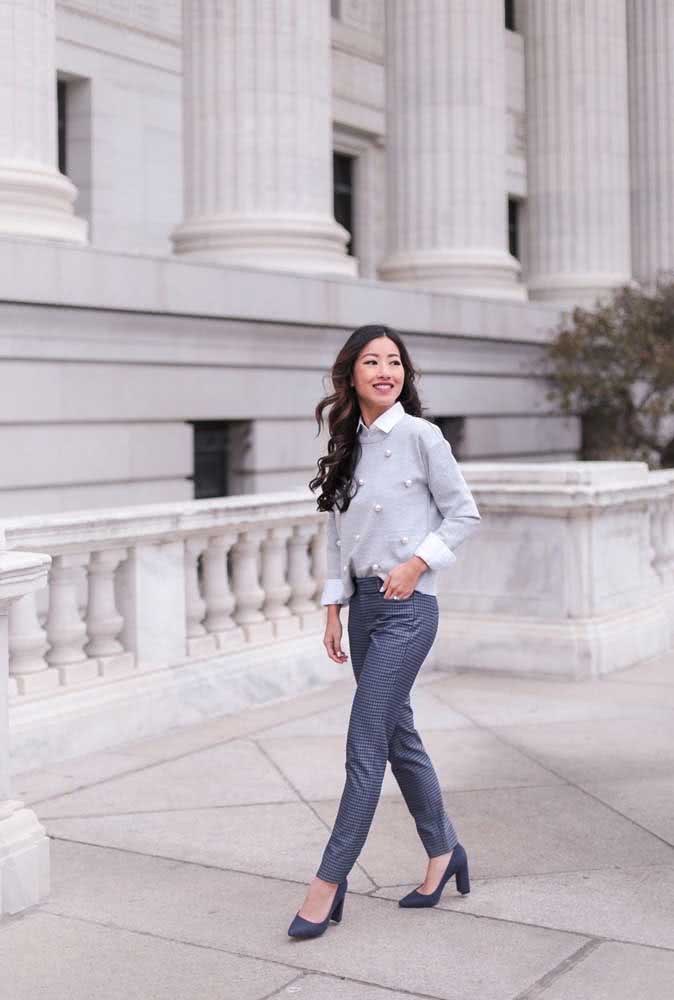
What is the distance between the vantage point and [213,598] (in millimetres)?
8680

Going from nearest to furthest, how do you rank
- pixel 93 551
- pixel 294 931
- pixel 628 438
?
1. pixel 294 931
2. pixel 93 551
3. pixel 628 438

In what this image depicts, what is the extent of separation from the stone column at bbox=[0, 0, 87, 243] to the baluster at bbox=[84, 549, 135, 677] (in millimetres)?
5837

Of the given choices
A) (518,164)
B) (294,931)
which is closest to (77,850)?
(294,931)

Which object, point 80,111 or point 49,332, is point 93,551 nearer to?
point 49,332

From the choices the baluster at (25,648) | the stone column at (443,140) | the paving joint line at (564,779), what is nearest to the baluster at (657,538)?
the paving joint line at (564,779)

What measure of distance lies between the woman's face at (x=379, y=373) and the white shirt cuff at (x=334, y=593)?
1.98ft

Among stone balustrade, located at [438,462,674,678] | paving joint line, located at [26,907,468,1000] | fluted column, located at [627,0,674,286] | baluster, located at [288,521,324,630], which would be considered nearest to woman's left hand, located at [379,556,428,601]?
paving joint line, located at [26,907,468,1000]

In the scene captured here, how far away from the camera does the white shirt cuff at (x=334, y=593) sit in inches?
Answer: 196

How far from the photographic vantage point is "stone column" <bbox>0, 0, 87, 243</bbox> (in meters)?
12.8

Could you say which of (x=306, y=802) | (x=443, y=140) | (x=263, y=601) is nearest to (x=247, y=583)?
(x=263, y=601)

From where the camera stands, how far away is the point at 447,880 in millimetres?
5125

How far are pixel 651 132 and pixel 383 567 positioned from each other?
2376 cm

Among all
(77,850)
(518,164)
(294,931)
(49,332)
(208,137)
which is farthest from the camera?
(518,164)

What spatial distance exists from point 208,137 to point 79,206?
478cm
